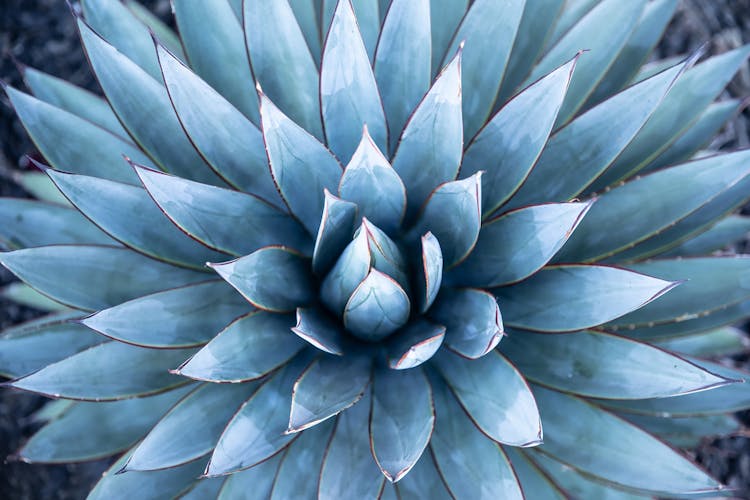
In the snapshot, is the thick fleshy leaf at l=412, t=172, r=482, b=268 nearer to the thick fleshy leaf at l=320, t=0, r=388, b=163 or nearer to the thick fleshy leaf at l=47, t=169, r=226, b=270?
the thick fleshy leaf at l=320, t=0, r=388, b=163

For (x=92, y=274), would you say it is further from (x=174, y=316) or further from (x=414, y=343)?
(x=414, y=343)

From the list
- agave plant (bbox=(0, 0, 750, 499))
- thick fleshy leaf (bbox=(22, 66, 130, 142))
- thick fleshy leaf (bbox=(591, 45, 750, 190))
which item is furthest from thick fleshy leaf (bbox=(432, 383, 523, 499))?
thick fleshy leaf (bbox=(22, 66, 130, 142))

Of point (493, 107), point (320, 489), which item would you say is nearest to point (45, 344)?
point (320, 489)

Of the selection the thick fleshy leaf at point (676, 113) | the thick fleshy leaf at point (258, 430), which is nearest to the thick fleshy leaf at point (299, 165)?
the thick fleshy leaf at point (258, 430)

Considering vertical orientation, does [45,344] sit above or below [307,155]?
below

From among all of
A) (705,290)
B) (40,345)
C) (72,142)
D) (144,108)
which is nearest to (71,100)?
(72,142)

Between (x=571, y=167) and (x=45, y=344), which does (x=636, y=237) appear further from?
(x=45, y=344)
